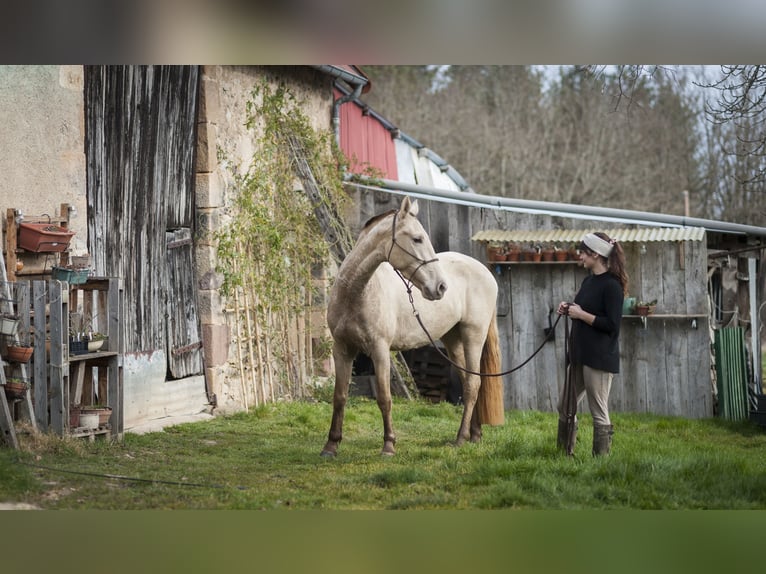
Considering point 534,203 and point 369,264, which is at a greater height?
point 534,203

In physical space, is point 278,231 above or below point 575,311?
above

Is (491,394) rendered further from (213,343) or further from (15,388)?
(15,388)

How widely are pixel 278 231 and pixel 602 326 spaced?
367 cm

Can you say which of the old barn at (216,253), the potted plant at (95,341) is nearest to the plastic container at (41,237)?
the old barn at (216,253)

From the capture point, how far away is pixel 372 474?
5.31 meters

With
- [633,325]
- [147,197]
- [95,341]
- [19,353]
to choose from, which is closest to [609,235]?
[633,325]

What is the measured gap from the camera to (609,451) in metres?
5.52

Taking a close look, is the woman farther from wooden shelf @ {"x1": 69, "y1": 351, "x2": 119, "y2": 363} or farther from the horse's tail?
wooden shelf @ {"x1": 69, "y1": 351, "x2": 119, "y2": 363}

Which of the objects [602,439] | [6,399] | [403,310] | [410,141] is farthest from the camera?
[410,141]
